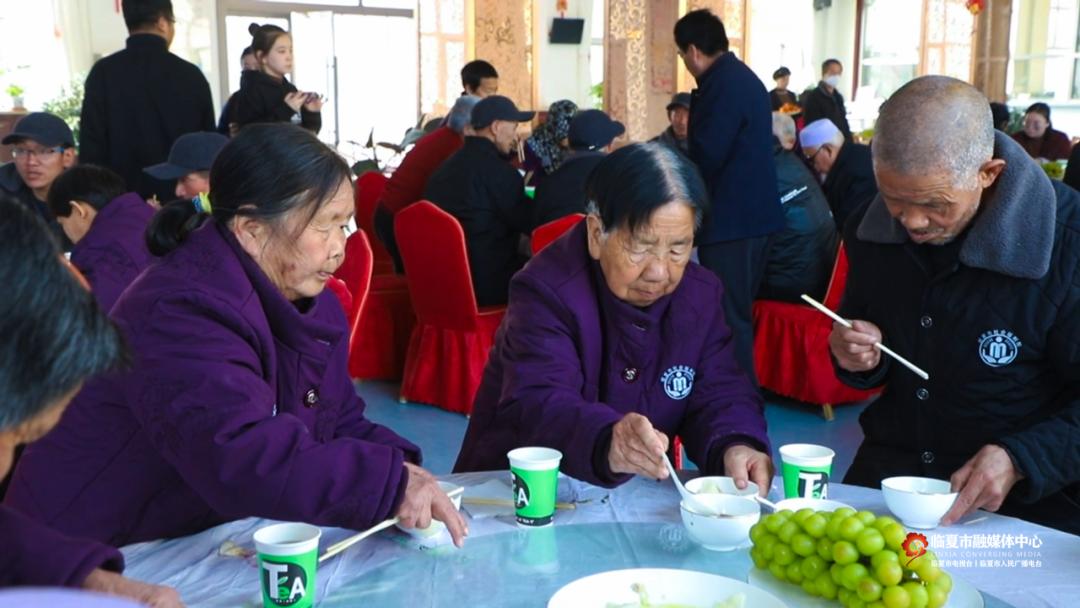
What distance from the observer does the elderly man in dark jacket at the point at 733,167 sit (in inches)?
161

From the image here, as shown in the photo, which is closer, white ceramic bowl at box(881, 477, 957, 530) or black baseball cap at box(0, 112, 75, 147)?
white ceramic bowl at box(881, 477, 957, 530)

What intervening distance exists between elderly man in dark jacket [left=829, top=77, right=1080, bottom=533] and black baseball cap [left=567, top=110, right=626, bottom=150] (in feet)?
8.98

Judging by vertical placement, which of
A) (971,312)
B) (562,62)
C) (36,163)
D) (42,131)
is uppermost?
(562,62)

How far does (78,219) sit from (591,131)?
7.38ft

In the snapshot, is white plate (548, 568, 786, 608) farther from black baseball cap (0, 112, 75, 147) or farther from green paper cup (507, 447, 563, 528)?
black baseball cap (0, 112, 75, 147)

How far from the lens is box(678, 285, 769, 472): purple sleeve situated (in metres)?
1.85

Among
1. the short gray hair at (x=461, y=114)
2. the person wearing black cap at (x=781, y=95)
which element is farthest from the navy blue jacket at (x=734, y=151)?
the person wearing black cap at (x=781, y=95)

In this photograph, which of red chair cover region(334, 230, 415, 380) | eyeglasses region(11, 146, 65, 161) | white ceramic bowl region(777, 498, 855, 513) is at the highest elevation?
eyeglasses region(11, 146, 65, 161)

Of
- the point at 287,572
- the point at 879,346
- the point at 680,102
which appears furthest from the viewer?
the point at 680,102

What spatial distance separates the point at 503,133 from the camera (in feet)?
16.3

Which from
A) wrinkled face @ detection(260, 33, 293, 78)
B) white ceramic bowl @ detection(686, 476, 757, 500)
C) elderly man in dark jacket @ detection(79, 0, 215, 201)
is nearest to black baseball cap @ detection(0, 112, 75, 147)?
elderly man in dark jacket @ detection(79, 0, 215, 201)

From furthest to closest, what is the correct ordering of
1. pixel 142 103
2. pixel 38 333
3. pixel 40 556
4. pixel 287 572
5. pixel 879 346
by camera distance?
1. pixel 142 103
2. pixel 879 346
3. pixel 287 572
4. pixel 40 556
5. pixel 38 333

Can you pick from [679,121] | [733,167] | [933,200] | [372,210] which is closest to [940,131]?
[933,200]

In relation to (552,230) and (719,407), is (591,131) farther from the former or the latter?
(719,407)
